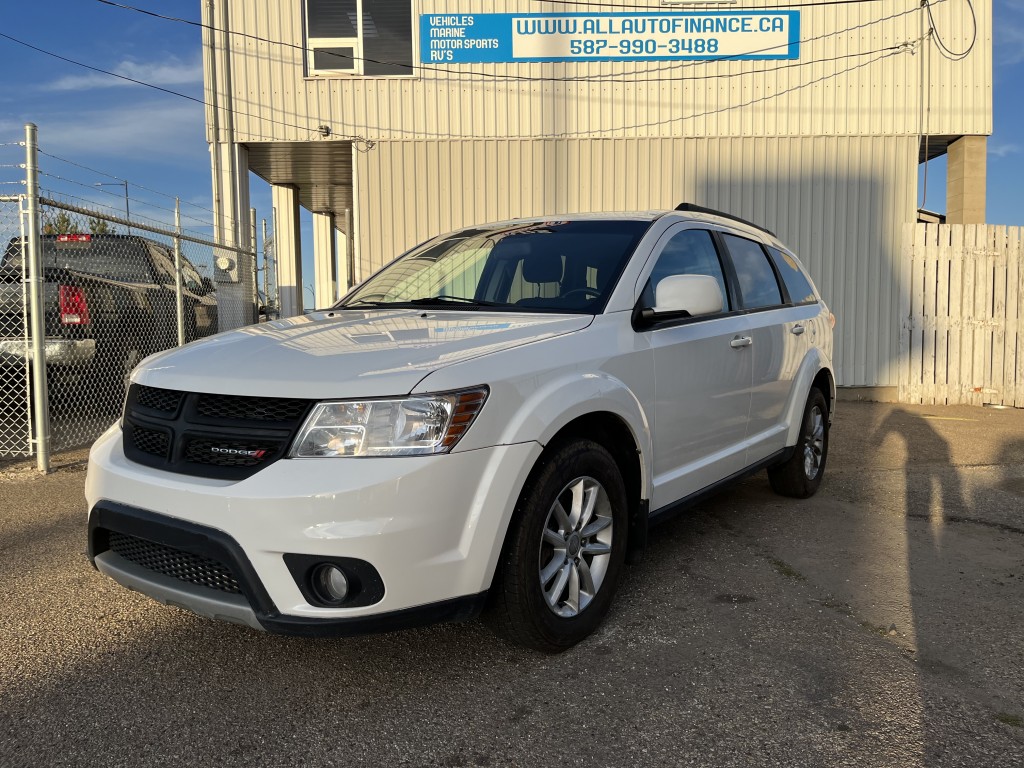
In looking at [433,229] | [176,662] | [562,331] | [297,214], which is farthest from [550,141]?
[176,662]

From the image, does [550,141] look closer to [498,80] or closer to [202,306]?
[498,80]

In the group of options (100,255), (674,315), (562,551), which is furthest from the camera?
(100,255)

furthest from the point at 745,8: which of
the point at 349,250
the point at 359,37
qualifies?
the point at 349,250

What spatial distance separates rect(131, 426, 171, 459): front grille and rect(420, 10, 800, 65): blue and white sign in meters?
8.67

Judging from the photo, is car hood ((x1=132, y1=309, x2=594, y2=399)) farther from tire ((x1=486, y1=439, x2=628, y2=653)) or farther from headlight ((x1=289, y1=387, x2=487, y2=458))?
tire ((x1=486, y1=439, x2=628, y2=653))

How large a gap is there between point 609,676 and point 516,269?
1.99 m

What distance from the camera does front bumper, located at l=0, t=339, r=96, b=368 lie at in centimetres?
629

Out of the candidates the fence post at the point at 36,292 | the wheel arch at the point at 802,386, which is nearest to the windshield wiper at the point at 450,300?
the wheel arch at the point at 802,386

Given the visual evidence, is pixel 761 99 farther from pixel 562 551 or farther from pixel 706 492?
pixel 562 551

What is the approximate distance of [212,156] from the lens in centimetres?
1042

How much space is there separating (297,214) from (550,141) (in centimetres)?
615

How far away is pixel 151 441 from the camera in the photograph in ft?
9.06

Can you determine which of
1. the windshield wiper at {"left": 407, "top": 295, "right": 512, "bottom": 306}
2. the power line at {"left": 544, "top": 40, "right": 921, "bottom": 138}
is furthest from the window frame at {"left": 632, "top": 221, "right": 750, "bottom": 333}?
the power line at {"left": 544, "top": 40, "right": 921, "bottom": 138}

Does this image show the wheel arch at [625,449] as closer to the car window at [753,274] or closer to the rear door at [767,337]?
the rear door at [767,337]
